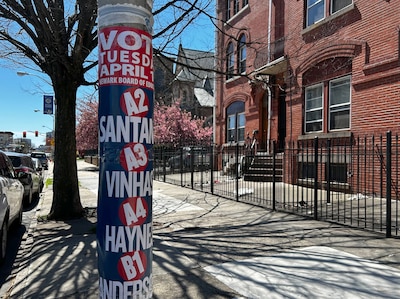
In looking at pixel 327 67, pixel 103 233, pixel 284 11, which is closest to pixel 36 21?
pixel 103 233

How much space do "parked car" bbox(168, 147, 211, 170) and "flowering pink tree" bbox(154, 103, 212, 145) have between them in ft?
29.2

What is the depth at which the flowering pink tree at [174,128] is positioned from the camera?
89.9ft

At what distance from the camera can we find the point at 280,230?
259 inches

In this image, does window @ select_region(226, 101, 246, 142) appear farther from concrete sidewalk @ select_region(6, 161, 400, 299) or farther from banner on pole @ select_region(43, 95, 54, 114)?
banner on pole @ select_region(43, 95, 54, 114)

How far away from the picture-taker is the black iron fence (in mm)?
Result: 7230

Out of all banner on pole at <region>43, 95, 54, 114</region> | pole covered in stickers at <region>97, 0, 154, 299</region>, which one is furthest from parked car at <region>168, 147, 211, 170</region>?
pole covered in stickers at <region>97, 0, 154, 299</region>

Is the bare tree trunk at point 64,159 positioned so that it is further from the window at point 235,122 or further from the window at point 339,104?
the window at point 235,122

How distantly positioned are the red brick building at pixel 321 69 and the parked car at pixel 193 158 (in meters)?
2.80

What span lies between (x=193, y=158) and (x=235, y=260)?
9.34 meters

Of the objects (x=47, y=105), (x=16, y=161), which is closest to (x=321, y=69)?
(x=16, y=161)

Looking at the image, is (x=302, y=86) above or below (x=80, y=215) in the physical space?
above

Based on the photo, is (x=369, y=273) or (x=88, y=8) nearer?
(x=369, y=273)

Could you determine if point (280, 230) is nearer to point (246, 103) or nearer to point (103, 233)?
point (103, 233)

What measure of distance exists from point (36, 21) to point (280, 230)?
21.6 feet
